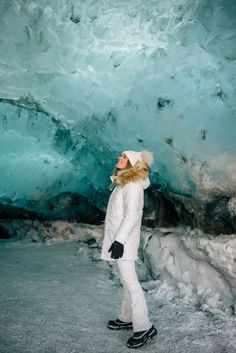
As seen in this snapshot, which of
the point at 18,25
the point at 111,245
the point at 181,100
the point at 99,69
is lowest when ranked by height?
the point at 111,245

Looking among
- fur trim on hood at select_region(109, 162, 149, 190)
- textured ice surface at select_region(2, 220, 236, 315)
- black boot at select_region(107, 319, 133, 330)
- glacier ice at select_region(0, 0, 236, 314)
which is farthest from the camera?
glacier ice at select_region(0, 0, 236, 314)

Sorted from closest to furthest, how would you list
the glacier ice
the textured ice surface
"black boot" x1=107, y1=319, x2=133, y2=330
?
"black boot" x1=107, y1=319, x2=133, y2=330 → the textured ice surface → the glacier ice

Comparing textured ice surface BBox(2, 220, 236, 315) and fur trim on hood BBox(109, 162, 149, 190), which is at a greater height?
fur trim on hood BBox(109, 162, 149, 190)

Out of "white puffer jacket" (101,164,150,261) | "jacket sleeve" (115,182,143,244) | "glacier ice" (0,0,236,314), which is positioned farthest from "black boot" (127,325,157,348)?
"glacier ice" (0,0,236,314)

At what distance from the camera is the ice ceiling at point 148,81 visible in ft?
13.6

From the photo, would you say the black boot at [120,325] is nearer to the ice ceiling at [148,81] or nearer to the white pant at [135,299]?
the white pant at [135,299]

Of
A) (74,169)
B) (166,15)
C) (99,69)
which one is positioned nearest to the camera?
(166,15)

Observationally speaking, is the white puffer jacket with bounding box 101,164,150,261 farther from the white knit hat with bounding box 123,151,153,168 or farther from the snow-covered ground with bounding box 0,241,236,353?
the snow-covered ground with bounding box 0,241,236,353

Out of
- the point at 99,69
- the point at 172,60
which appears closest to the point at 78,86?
the point at 99,69

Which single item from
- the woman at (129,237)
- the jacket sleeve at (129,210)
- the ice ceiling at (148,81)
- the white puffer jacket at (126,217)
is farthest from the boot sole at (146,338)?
the ice ceiling at (148,81)

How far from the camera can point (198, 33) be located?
4.14 meters

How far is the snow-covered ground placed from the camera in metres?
3.19

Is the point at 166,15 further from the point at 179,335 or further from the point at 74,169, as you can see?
the point at 74,169

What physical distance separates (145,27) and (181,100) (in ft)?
3.26
